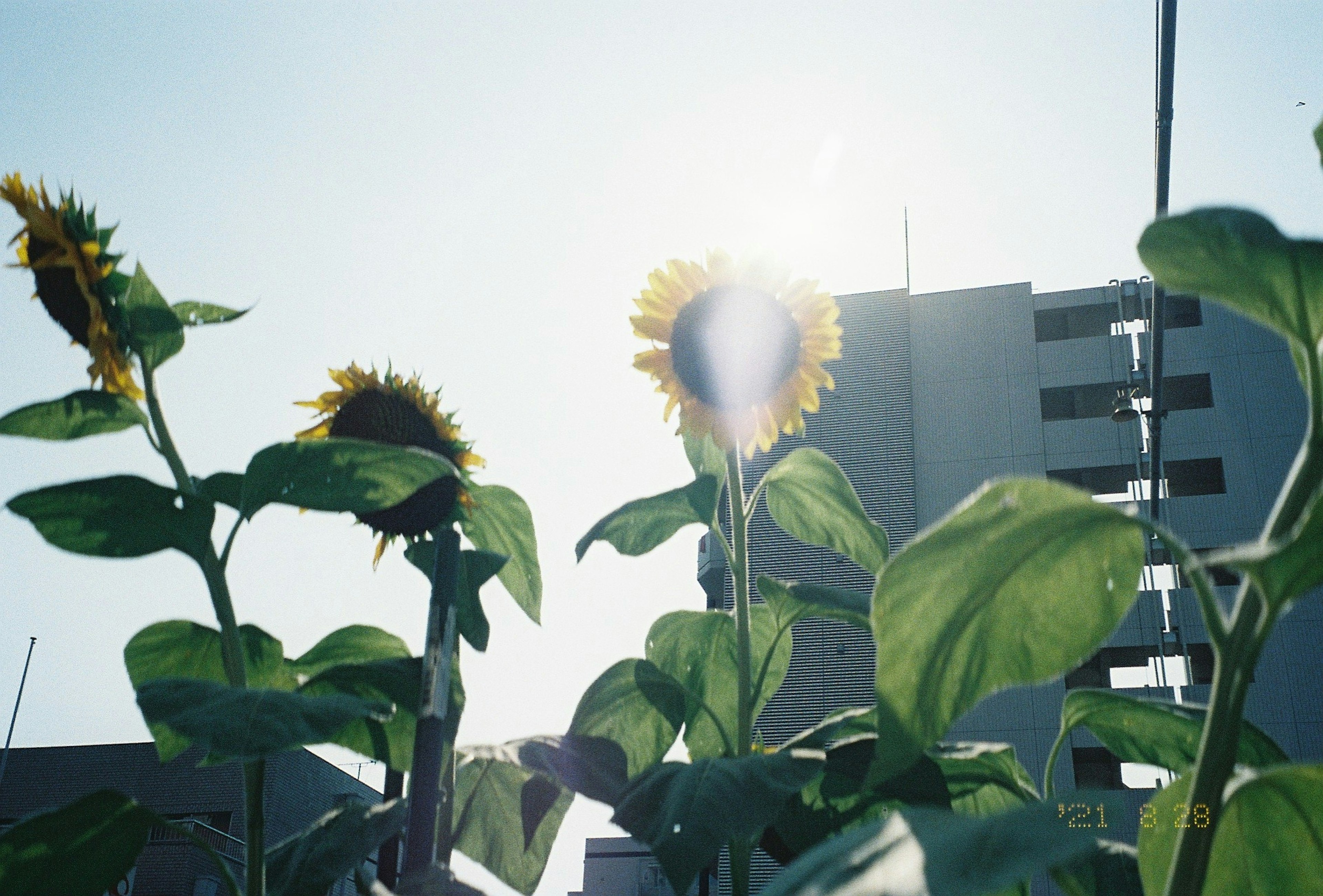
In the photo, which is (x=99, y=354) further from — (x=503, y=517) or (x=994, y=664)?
(x=994, y=664)

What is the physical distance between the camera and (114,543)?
1.67 ft

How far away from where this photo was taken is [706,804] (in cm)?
47

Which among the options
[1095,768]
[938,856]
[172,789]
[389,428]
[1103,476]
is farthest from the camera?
[172,789]

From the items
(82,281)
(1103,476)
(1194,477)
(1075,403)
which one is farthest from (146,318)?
(1075,403)

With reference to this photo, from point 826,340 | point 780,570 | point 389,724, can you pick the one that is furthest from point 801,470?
point 780,570

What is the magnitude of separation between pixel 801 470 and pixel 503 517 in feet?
0.59

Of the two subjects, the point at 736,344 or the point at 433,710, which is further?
the point at 736,344

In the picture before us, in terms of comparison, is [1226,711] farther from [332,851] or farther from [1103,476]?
[1103,476]

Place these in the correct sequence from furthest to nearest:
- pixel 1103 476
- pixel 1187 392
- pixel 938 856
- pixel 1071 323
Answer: pixel 1071 323
pixel 1187 392
pixel 1103 476
pixel 938 856

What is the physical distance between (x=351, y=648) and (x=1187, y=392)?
16193mm

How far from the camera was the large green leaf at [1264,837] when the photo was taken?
36cm

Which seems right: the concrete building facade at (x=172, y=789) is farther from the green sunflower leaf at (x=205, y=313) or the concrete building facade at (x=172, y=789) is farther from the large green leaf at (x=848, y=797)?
the large green leaf at (x=848, y=797)

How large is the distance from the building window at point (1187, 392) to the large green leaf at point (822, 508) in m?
15.6

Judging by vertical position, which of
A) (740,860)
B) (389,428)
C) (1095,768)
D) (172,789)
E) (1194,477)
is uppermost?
(389,428)
